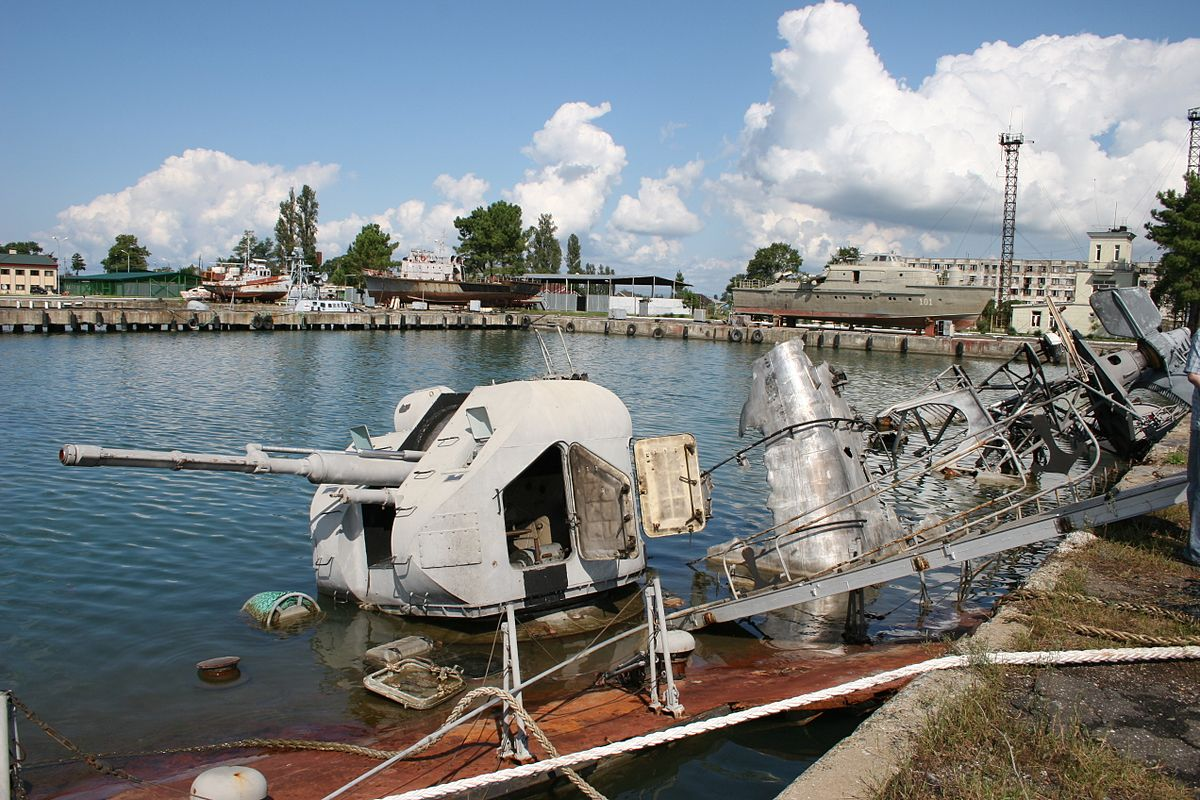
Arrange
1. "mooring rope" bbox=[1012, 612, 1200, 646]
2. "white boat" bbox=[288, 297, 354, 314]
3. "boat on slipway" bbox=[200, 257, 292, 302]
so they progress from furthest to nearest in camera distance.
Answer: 1. "boat on slipway" bbox=[200, 257, 292, 302]
2. "white boat" bbox=[288, 297, 354, 314]
3. "mooring rope" bbox=[1012, 612, 1200, 646]

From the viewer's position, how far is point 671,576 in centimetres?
1447

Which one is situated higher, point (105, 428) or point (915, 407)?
point (915, 407)

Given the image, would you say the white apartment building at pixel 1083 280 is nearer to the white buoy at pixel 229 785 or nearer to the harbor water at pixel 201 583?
the harbor water at pixel 201 583

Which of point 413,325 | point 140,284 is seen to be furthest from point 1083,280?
point 140,284

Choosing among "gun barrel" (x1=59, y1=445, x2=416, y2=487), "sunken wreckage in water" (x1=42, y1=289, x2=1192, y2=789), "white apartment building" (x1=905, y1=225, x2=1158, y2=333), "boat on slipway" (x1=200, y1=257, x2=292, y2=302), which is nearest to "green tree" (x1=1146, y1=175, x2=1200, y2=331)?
"white apartment building" (x1=905, y1=225, x2=1158, y2=333)

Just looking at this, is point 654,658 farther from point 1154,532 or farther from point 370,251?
point 370,251

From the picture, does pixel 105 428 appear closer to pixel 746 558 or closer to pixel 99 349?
pixel 746 558

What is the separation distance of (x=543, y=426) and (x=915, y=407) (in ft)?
21.9

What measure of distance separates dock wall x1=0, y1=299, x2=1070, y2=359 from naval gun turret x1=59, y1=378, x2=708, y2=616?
44787 millimetres

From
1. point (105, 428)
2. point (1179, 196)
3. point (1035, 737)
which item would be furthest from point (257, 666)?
point (1179, 196)

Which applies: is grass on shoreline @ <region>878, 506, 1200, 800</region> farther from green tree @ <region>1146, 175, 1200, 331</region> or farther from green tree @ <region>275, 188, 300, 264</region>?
green tree @ <region>275, 188, 300, 264</region>

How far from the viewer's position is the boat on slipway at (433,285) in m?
95.4

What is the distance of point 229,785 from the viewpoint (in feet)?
20.4

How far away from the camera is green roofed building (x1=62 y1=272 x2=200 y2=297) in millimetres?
111375
